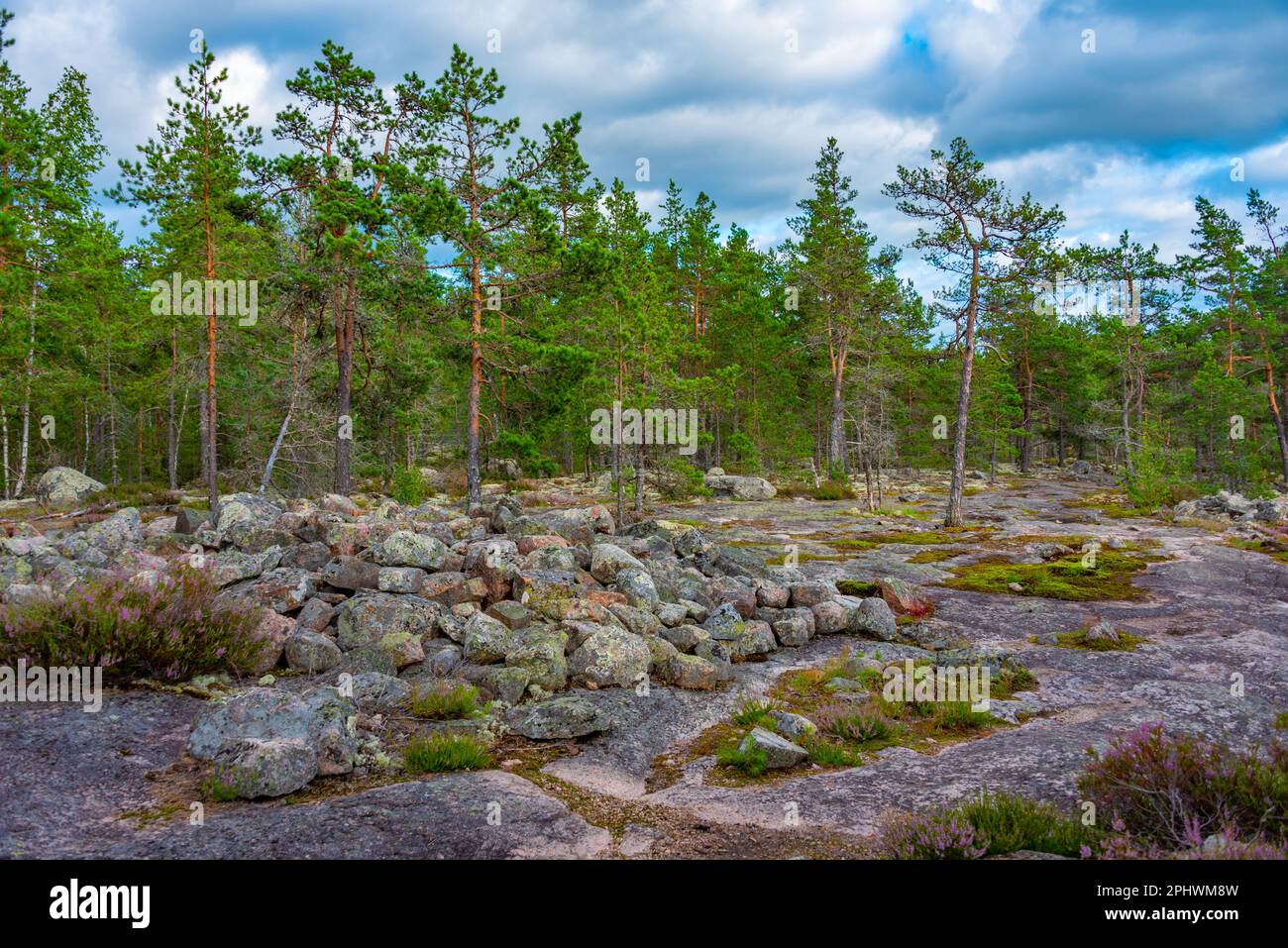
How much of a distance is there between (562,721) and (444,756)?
5.05 feet

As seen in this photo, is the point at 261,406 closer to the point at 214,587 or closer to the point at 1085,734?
the point at 214,587

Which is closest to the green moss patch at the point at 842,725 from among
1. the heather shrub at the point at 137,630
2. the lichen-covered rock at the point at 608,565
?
the lichen-covered rock at the point at 608,565

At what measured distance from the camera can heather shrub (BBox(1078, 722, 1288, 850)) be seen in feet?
12.7

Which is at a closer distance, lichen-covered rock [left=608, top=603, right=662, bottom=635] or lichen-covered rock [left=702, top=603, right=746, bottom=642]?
lichen-covered rock [left=608, top=603, right=662, bottom=635]

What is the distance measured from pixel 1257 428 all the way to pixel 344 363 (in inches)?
2338

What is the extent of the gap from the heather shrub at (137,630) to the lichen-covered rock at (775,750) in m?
5.87

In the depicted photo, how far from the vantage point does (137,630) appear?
715cm

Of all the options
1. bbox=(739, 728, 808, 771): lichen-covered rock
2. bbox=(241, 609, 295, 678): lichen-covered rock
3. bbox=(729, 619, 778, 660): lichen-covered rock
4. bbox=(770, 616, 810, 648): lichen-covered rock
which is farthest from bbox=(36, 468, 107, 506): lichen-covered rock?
bbox=(739, 728, 808, 771): lichen-covered rock

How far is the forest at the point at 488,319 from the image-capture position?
22.9 metres

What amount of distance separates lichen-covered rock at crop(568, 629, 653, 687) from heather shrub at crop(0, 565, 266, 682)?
12.8 feet

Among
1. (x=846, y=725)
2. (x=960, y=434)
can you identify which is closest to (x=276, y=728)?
(x=846, y=725)

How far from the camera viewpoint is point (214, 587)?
325 inches

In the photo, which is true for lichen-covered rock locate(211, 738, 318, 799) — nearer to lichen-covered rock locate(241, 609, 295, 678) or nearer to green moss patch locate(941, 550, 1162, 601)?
lichen-covered rock locate(241, 609, 295, 678)
